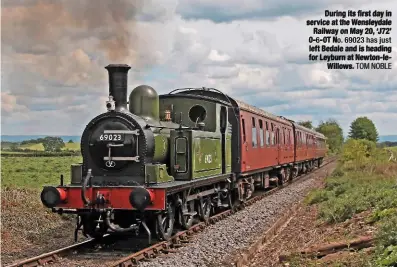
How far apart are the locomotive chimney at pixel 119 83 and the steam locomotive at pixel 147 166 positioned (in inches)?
0.7

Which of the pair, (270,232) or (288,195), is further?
(288,195)

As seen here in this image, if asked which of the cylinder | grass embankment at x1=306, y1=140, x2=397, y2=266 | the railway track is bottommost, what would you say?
the railway track

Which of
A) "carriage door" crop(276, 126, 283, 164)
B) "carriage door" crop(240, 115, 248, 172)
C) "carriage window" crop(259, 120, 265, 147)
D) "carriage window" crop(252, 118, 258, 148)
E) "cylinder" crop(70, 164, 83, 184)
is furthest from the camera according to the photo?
"carriage door" crop(276, 126, 283, 164)

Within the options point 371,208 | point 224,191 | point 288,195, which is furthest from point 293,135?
point 371,208

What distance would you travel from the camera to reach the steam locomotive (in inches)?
389

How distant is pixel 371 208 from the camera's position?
1170 centimetres

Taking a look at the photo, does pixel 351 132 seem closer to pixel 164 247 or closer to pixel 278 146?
pixel 278 146

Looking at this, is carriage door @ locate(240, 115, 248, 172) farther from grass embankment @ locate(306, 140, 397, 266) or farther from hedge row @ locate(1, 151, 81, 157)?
hedge row @ locate(1, 151, 81, 157)

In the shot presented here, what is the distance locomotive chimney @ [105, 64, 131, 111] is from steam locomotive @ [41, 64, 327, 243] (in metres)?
0.02

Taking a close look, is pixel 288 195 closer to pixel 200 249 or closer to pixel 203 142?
pixel 203 142

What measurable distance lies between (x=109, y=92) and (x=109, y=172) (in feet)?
5.05

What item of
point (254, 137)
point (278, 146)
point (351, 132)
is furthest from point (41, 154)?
point (351, 132)

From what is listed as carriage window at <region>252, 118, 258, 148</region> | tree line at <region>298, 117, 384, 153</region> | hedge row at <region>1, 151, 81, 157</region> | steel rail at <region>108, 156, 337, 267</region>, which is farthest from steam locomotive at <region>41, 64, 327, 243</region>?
tree line at <region>298, 117, 384, 153</region>

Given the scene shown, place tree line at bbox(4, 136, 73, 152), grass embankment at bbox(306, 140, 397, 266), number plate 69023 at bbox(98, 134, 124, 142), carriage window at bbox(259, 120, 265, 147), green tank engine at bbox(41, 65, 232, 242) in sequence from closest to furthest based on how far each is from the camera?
grass embankment at bbox(306, 140, 397, 266), green tank engine at bbox(41, 65, 232, 242), number plate 69023 at bbox(98, 134, 124, 142), carriage window at bbox(259, 120, 265, 147), tree line at bbox(4, 136, 73, 152)
